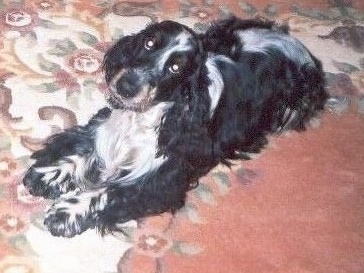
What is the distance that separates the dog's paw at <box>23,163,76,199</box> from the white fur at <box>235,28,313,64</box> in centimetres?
63

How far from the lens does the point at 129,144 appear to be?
1918mm

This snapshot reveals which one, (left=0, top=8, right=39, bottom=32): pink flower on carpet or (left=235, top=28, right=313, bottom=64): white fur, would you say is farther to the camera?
(left=0, top=8, right=39, bottom=32): pink flower on carpet

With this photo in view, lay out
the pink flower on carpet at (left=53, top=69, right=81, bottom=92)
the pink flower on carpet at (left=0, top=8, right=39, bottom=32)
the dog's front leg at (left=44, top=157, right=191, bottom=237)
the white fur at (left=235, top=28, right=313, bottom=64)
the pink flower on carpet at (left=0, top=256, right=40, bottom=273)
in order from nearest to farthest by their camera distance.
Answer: the pink flower on carpet at (left=0, top=256, right=40, bottom=273) < the dog's front leg at (left=44, top=157, right=191, bottom=237) < the white fur at (left=235, top=28, right=313, bottom=64) < the pink flower on carpet at (left=53, top=69, right=81, bottom=92) < the pink flower on carpet at (left=0, top=8, right=39, bottom=32)

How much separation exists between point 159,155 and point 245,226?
1.04 ft

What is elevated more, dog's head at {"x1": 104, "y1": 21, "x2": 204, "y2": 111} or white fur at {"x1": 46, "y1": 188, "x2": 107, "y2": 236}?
dog's head at {"x1": 104, "y1": 21, "x2": 204, "y2": 111}

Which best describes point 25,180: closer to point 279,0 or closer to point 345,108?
point 345,108

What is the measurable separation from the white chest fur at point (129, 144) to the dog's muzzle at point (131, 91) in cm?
6

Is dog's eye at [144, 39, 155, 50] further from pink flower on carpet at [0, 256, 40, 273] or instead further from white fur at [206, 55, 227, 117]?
pink flower on carpet at [0, 256, 40, 273]

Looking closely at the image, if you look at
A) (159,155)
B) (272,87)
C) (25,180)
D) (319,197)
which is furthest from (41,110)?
(319,197)

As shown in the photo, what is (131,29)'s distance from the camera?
243 cm

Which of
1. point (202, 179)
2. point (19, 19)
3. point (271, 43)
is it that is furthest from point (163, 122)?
point (19, 19)

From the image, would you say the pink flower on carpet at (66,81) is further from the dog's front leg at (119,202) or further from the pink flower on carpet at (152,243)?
the pink flower on carpet at (152,243)

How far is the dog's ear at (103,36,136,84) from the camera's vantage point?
6.12ft

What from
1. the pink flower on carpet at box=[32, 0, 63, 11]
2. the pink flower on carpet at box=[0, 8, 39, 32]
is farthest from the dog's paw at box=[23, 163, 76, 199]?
the pink flower on carpet at box=[32, 0, 63, 11]
